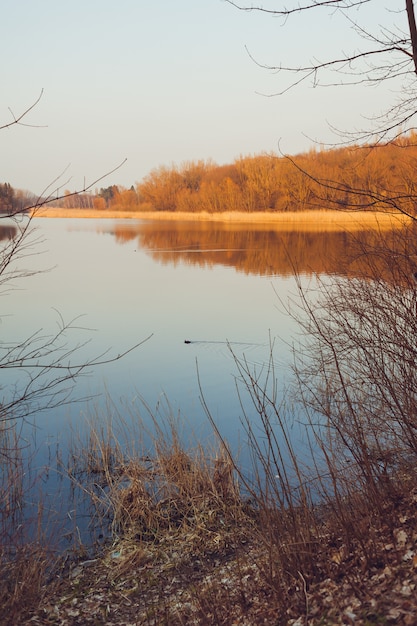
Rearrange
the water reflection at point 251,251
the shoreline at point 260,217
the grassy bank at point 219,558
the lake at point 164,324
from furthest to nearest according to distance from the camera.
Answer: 1. the shoreline at point 260,217
2. the water reflection at point 251,251
3. the lake at point 164,324
4. the grassy bank at point 219,558

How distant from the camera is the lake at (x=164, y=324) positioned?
8.98 metres

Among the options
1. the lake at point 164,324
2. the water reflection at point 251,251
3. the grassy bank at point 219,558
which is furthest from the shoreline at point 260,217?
the grassy bank at point 219,558

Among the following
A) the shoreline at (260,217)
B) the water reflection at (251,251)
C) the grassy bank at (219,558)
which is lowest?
the grassy bank at (219,558)

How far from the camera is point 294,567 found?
395 cm

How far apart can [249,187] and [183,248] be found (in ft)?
108

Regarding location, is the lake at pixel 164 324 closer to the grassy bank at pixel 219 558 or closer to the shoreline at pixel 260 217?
the grassy bank at pixel 219 558

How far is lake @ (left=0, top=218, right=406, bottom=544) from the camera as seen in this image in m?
8.98

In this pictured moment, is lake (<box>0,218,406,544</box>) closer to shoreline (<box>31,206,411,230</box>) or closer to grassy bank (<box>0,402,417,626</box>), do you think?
grassy bank (<box>0,402,417,626</box>)

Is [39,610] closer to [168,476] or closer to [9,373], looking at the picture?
[168,476]

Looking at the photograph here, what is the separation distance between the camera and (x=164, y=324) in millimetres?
16234

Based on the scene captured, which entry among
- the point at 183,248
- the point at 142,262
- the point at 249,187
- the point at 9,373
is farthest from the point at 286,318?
the point at 249,187

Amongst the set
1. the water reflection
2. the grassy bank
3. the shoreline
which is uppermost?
the shoreline

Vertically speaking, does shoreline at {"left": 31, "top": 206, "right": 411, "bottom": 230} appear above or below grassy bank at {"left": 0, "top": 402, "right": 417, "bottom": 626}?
above

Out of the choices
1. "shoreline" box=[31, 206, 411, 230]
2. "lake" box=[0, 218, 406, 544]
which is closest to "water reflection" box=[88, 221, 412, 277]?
"lake" box=[0, 218, 406, 544]
